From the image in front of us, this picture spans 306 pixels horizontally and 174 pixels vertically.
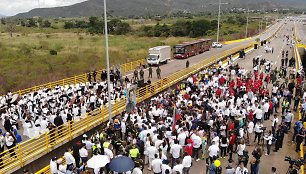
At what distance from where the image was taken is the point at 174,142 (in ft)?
44.1

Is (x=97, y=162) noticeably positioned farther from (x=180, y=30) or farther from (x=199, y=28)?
(x=199, y=28)

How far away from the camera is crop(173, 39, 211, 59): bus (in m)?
46.7

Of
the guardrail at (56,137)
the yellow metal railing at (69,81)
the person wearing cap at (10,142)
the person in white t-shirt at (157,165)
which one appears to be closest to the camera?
the person in white t-shirt at (157,165)

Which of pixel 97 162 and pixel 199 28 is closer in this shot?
pixel 97 162

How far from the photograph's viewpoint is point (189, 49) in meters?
48.5

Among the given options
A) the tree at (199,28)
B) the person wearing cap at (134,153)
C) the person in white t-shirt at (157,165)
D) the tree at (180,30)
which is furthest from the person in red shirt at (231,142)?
the tree at (180,30)

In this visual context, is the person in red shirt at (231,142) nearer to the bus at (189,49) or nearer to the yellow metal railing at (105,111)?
the yellow metal railing at (105,111)

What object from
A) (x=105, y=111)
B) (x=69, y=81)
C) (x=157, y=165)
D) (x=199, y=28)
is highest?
(x=199, y=28)

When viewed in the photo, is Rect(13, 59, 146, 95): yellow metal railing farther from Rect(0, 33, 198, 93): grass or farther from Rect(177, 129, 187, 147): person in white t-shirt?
Rect(177, 129, 187, 147): person in white t-shirt

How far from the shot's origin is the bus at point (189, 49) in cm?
4669

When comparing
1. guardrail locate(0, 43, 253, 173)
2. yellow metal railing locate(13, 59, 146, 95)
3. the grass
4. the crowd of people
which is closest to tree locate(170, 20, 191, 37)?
the grass

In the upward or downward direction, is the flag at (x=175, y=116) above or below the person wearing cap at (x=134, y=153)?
above

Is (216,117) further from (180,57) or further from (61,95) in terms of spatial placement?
(180,57)

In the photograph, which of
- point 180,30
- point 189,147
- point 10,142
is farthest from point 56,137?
point 180,30
